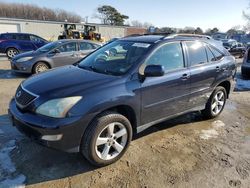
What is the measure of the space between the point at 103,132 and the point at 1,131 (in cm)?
211

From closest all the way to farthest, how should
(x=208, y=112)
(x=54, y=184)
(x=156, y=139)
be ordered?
(x=54, y=184)
(x=156, y=139)
(x=208, y=112)

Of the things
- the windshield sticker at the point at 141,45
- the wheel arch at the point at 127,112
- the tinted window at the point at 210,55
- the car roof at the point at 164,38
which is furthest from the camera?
the tinted window at the point at 210,55

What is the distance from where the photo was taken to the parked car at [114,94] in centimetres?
307

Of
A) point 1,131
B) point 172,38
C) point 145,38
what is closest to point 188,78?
point 172,38

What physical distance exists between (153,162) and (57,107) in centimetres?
157

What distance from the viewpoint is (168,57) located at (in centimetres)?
421

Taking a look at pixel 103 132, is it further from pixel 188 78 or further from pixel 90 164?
pixel 188 78

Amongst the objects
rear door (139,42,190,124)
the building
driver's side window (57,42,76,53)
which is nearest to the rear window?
rear door (139,42,190,124)

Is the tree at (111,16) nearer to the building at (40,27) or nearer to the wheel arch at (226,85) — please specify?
the building at (40,27)

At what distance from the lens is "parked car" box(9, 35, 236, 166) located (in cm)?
307

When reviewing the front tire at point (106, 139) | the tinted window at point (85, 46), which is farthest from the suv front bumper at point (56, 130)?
the tinted window at point (85, 46)

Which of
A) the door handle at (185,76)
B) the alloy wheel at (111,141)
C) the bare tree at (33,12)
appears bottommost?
the alloy wheel at (111,141)

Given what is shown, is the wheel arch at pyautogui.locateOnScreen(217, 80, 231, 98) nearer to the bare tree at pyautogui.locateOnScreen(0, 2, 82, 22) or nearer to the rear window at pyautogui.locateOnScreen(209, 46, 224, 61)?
the rear window at pyautogui.locateOnScreen(209, 46, 224, 61)

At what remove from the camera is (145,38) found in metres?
4.48
